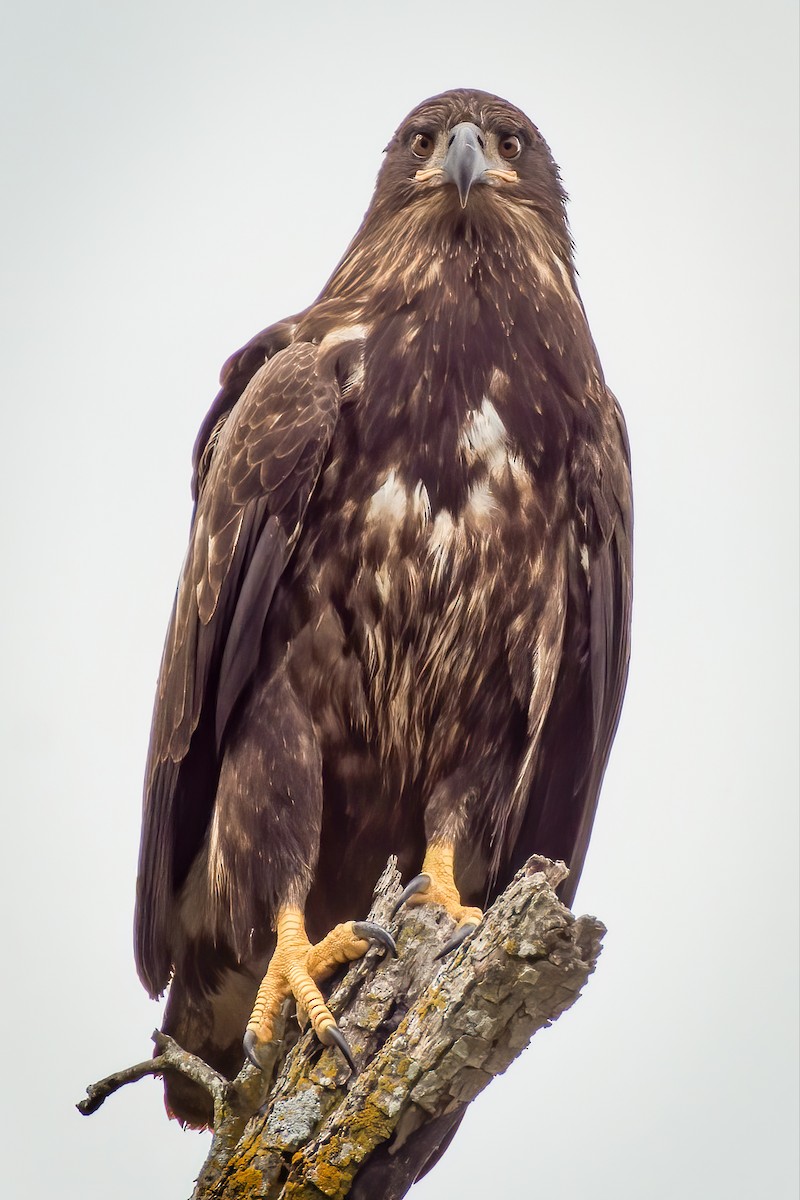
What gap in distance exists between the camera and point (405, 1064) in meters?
3.72

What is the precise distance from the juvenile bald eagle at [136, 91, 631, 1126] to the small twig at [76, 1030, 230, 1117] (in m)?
0.66

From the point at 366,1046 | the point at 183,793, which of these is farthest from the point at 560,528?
the point at 366,1046

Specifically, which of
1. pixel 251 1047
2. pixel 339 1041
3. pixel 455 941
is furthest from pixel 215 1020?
pixel 455 941

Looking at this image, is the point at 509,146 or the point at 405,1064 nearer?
the point at 405,1064

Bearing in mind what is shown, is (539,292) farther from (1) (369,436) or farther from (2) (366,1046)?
(2) (366,1046)

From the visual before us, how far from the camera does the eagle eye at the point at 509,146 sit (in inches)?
216

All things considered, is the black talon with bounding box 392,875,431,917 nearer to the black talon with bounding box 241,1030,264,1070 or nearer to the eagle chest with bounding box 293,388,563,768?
the black talon with bounding box 241,1030,264,1070

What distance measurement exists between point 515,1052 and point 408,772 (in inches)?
61.3

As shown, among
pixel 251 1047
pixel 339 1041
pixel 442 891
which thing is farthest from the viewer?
pixel 442 891

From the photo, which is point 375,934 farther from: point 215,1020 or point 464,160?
point 464,160

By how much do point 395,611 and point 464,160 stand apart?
1501mm

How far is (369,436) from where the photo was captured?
4875 mm

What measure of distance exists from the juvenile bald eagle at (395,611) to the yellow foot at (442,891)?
0.01m

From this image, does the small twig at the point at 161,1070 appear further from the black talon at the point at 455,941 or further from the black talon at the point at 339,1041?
the black talon at the point at 455,941
